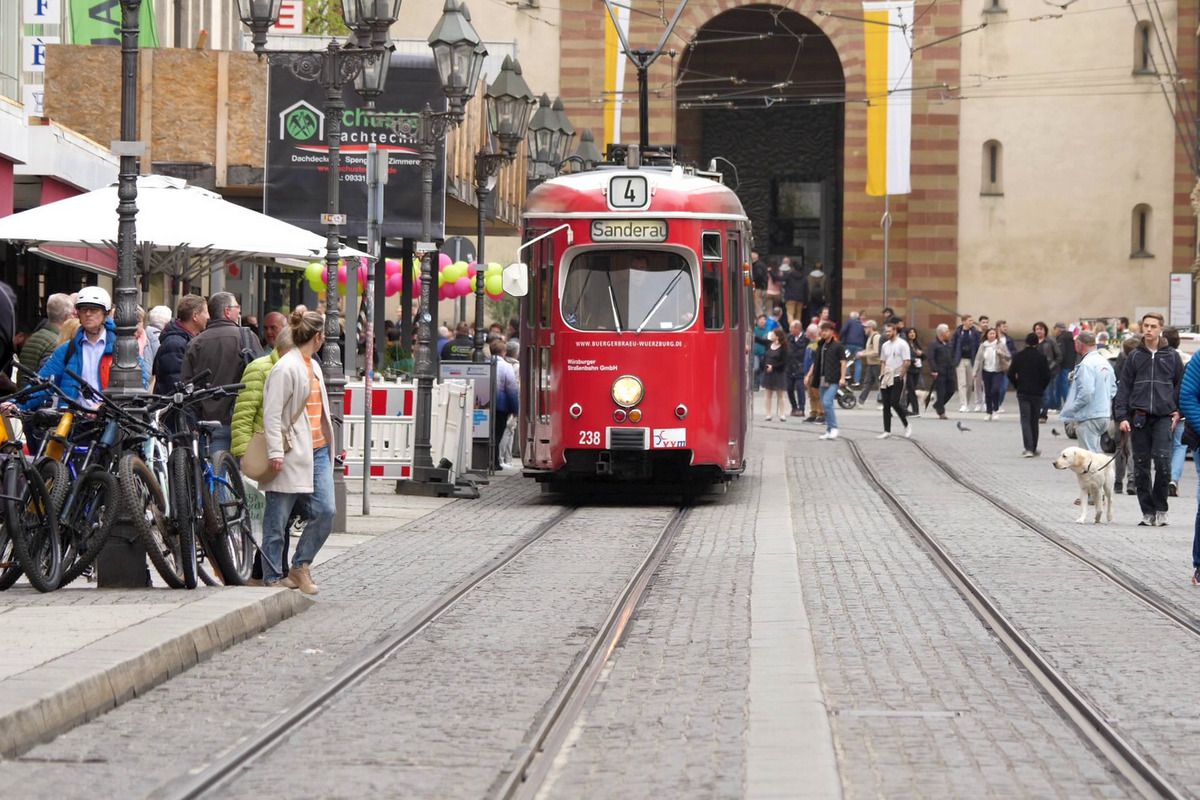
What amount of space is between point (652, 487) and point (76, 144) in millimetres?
8217

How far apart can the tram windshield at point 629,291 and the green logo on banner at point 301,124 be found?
10.3 m

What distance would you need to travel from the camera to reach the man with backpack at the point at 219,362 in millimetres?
14641

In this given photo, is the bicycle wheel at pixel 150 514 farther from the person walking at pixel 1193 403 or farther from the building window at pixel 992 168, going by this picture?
the building window at pixel 992 168

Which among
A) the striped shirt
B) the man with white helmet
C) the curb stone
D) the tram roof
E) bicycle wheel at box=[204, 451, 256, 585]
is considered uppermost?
the tram roof

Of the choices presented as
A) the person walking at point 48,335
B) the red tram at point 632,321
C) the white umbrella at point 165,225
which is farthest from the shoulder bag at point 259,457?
the red tram at point 632,321

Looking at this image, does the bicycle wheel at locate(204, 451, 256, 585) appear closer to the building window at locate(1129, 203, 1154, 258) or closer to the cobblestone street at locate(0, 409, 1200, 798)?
the cobblestone street at locate(0, 409, 1200, 798)

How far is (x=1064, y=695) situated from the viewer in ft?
30.6

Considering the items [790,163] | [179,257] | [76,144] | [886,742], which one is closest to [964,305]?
[790,163]

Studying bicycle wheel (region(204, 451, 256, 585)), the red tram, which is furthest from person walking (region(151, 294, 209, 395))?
the red tram

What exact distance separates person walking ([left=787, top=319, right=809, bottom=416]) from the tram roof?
61.7 ft

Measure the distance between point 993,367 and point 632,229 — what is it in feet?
73.1

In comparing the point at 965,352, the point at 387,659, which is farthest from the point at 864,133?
the point at 387,659

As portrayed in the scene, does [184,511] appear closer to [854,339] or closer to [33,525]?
[33,525]

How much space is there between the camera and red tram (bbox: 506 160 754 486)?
67.4 feet
